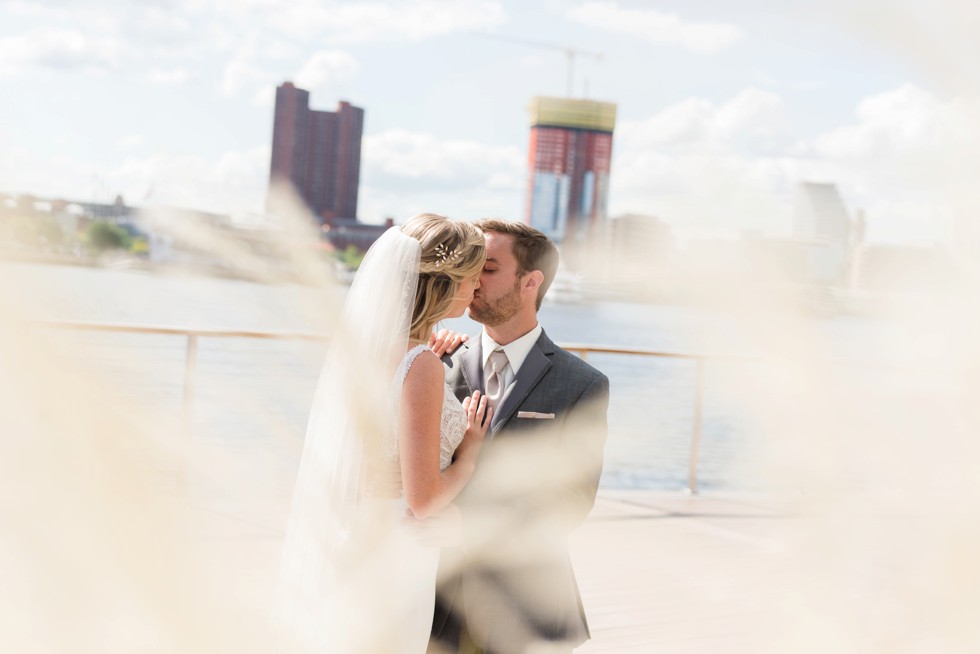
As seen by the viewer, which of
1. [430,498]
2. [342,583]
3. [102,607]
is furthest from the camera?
[430,498]

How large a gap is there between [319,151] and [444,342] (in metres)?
1.48

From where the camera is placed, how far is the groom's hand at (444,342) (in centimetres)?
175

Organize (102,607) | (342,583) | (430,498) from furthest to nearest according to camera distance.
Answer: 1. (430,498)
2. (342,583)
3. (102,607)

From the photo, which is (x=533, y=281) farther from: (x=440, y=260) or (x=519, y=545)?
(x=519, y=545)

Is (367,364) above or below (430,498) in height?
above

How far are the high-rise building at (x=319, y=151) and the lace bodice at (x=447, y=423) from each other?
0.97m

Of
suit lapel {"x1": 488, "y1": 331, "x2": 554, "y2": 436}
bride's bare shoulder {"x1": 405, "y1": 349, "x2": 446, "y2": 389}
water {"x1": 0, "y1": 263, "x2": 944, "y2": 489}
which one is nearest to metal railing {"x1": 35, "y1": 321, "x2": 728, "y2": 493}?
water {"x1": 0, "y1": 263, "x2": 944, "y2": 489}

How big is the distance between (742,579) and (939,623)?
0.05m

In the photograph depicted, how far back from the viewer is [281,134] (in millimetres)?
317

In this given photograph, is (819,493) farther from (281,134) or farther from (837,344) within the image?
(281,134)

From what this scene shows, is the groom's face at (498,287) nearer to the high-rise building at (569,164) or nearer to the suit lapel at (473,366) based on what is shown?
the suit lapel at (473,366)

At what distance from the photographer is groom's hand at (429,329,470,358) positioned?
5.75ft

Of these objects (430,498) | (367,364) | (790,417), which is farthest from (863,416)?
(430,498)

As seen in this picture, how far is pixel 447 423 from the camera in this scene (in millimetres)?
1484
